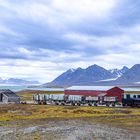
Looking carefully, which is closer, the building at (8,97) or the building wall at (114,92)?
the building wall at (114,92)

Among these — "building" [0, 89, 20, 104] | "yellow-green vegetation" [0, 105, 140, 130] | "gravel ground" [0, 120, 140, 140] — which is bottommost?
"gravel ground" [0, 120, 140, 140]

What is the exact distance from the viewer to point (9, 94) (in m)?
144

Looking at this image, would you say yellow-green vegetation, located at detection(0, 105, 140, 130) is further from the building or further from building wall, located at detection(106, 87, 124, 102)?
the building

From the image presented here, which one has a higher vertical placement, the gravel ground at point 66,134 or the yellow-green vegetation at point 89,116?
the yellow-green vegetation at point 89,116

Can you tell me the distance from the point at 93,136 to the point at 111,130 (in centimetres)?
667

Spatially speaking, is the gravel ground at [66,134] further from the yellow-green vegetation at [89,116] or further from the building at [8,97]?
the building at [8,97]

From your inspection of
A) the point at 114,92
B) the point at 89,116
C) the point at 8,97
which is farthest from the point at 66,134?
the point at 8,97

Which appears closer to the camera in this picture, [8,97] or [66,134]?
[66,134]

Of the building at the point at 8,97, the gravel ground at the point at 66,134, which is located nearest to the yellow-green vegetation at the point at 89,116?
the gravel ground at the point at 66,134

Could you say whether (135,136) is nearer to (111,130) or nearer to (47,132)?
(111,130)

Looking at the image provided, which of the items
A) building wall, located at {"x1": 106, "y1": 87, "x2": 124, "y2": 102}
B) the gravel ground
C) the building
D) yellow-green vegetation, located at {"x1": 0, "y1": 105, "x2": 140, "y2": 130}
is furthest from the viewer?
the building

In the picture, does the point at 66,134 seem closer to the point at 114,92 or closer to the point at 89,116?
the point at 89,116

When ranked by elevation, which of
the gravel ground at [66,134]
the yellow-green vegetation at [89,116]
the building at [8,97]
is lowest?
the gravel ground at [66,134]

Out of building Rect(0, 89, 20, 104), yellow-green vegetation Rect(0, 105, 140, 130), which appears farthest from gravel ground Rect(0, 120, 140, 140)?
building Rect(0, 89, 20, 104)
